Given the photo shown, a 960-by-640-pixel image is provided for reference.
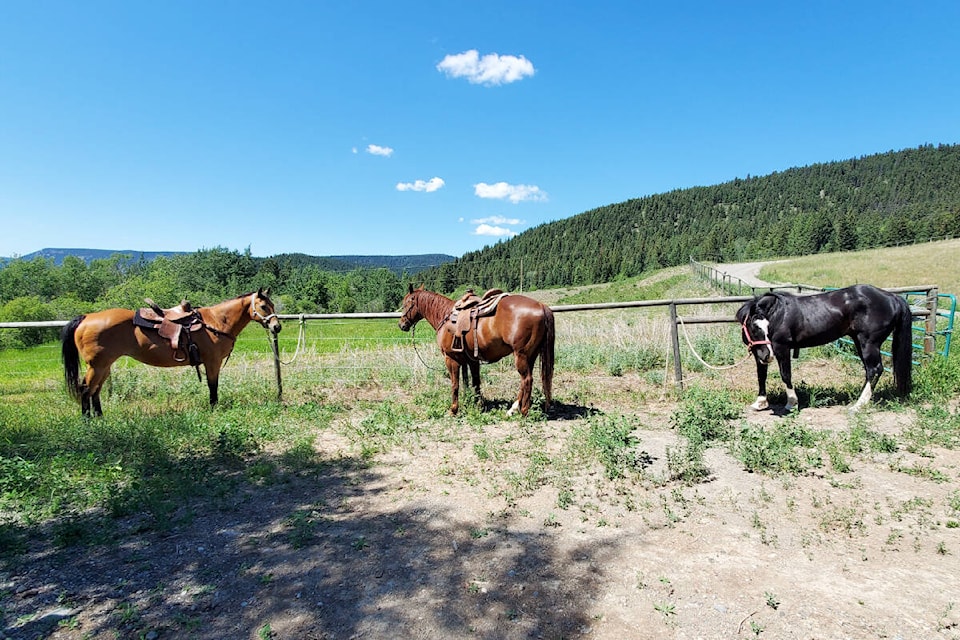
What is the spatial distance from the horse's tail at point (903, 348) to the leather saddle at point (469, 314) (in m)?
4.97

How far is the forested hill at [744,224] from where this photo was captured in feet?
267

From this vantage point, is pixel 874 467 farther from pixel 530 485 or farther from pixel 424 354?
pixel 424 354

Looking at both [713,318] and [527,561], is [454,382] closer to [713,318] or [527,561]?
[527,561]

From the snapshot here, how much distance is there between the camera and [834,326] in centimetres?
576

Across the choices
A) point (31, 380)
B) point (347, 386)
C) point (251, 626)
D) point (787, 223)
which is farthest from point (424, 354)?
point (787, 223)

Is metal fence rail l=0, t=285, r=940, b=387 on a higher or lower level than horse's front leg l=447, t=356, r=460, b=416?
higher

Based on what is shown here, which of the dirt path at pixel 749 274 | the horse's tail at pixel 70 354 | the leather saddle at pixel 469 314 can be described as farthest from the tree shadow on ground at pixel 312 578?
the dirt path at pixel 749 274

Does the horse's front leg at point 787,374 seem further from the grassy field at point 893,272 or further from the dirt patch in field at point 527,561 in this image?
the grassy field at point 893,272

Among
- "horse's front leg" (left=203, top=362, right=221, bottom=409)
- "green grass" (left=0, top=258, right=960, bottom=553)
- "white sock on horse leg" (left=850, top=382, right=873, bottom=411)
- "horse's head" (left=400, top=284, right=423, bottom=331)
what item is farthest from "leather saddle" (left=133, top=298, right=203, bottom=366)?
"white sock on horse leg" (left=850, top=382, right=873, bottom=411)

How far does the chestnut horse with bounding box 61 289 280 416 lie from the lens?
6.02 metres

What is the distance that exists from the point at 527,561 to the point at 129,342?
20.5 ft

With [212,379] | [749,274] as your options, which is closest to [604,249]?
[749,274]

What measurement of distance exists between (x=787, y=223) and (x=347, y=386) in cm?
10996

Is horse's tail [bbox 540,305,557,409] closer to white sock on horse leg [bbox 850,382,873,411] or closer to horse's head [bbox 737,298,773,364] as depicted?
horse's head [bbox 737,298,773,364]
